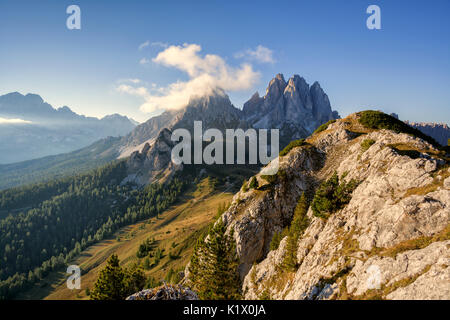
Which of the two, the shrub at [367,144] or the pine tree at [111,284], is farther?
the shrub at [367,144]

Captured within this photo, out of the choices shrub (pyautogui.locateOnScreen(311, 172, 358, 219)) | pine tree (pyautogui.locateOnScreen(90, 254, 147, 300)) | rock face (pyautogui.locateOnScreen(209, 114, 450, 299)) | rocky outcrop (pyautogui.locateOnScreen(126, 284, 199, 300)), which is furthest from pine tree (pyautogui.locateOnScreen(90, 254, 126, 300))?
shrub (pyautogui.locateOnScreen(311, 172, 358, 219))

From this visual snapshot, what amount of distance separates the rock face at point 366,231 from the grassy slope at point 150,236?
56.6 metres

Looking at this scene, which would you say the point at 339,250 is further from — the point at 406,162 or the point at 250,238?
the point at 250,238

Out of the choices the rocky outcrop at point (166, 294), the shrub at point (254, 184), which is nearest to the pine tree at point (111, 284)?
the rocky outcrop at point (166, 294)

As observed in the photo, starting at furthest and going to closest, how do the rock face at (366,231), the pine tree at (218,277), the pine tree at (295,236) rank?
1. the pine tree at (295,236)
2. the pine tree at (218,277)
3. the rock face at (366,231)

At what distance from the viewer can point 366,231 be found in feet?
84.0

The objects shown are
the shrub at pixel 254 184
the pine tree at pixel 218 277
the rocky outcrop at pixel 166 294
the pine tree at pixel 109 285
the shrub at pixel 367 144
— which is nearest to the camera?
the rocky outcrop at pixel 166 294

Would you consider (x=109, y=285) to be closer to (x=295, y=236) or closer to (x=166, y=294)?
(x=166, y=294)

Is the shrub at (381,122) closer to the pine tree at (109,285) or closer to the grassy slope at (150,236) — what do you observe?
the pine tree at (109,285)

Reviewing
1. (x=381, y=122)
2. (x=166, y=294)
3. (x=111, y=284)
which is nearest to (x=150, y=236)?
(x=111, y=284)

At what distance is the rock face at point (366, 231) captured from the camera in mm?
18031

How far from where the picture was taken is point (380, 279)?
18531 mm
